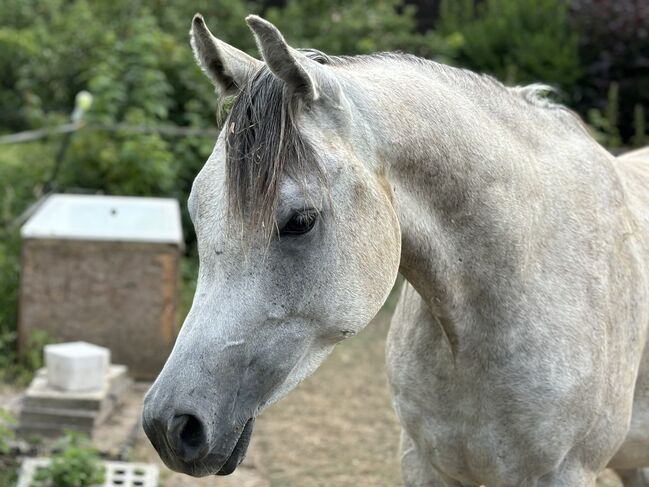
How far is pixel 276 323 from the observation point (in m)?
1.76

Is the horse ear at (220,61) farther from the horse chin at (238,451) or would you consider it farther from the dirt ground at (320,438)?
the dirt ground at (320,438)

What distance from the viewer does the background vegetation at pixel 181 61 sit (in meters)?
7.51

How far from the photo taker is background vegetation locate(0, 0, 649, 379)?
7.51 m

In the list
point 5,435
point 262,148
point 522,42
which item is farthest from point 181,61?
point 262,148

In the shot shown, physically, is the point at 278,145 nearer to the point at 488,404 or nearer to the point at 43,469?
the point at 488,404

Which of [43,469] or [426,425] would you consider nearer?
[426,425]

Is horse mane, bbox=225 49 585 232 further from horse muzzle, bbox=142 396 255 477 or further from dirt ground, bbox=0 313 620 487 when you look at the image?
dirt ground, bbox=0 313 620 487

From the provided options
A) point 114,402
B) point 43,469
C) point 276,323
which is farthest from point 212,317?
point 114,402

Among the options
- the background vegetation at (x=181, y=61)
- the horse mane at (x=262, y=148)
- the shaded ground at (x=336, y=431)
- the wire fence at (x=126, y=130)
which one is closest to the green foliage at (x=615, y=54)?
the background vegetation at (x=181, y=61)

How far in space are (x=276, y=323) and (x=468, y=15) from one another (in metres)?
9.73

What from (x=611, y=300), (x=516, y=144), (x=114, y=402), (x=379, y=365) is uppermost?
(x=516, y=144)

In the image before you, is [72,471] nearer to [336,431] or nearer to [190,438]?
[336,431]

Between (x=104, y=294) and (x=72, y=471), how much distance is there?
188cm

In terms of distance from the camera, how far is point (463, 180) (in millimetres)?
2041
